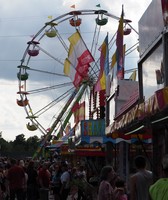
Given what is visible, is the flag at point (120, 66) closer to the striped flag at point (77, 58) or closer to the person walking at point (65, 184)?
the person walking at point (65, 184)

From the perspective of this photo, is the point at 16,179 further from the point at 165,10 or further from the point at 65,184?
the point at 165,10

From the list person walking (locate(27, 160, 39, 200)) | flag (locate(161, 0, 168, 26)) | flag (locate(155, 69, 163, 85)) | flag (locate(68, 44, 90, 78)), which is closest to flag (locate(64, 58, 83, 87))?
flag (locate(68, 44, 90, 78))

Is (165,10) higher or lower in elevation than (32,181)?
higher

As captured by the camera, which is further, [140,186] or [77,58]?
[77,58]

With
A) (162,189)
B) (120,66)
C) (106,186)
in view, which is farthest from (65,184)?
(162,189)

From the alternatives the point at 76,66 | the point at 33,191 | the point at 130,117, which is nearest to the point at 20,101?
the point at 76,66

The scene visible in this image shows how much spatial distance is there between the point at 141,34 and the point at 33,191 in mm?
8206

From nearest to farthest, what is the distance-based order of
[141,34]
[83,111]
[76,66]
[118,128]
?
[118,128] → [141,34] → [76,66] → [83,111]

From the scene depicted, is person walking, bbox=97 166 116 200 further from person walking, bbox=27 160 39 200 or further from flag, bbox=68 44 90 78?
flag, bbox=68 44 90 78

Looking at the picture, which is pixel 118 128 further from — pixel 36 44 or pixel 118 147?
pixel 36 44

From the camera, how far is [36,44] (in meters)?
36.3

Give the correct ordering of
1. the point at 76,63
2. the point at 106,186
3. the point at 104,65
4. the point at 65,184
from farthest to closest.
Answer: the point at 76,63, the point at 104,65, the point at 65,184, the point at 106,186

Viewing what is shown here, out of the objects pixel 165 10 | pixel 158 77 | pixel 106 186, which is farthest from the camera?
pixel 158 77

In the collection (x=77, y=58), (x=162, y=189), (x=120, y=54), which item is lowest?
(x=162, y=189)
